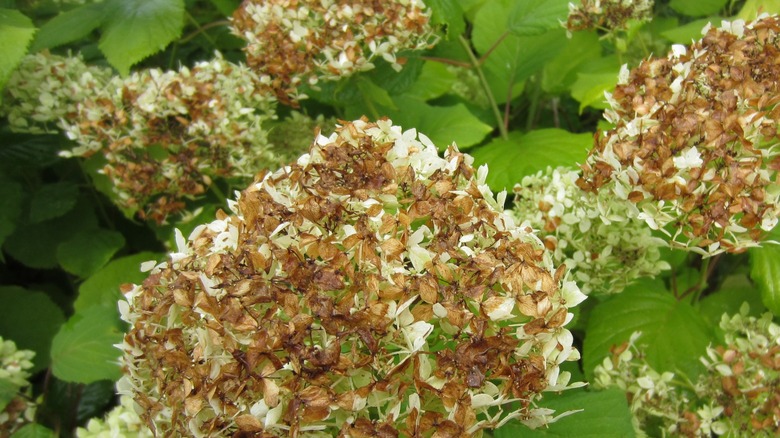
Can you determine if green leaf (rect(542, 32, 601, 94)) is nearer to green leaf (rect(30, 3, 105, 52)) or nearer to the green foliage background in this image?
the green foliage background

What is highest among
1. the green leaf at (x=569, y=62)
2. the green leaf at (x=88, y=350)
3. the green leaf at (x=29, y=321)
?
the green leaf at (x=569, y=62)

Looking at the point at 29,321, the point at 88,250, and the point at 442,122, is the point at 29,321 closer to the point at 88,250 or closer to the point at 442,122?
the point at 88,250

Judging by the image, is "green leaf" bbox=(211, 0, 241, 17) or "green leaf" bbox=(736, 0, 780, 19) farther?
"green leaf" bbox=(211, 0, 241, 17)

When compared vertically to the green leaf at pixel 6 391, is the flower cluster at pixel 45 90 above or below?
above

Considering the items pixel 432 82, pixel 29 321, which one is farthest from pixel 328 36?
pixel 29 321

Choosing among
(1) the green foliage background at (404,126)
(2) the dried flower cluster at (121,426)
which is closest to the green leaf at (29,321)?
(1) the green foliage background at (404,126)

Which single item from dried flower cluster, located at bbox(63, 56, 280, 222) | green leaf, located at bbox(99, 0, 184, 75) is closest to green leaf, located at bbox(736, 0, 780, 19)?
dried flower cluster, located at bbox(63, 56, 280, 222)

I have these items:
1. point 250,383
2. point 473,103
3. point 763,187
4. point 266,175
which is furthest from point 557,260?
point 473,103

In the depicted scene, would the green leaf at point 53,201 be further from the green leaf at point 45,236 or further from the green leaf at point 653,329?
the green leaf at point 653,329
